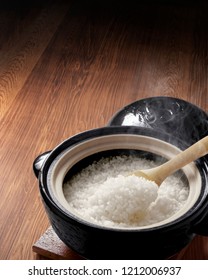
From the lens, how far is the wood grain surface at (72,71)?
1.35 m

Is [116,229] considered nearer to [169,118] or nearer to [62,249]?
[62,249]

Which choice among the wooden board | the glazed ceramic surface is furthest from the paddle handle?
the glazed ceramic surface

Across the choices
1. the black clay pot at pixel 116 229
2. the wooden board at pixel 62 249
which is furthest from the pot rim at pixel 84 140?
the wooden board at pixel 62 249

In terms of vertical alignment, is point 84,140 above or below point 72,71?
above

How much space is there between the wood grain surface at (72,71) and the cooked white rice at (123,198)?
0.58 feet

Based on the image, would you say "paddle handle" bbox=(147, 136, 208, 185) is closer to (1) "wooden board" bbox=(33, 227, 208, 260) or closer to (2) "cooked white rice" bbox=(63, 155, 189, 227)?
(2) "cooked white rice" bbox=(63, 155, 189, 227)

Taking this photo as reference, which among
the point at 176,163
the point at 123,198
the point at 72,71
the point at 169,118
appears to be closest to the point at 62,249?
the point at 123,198

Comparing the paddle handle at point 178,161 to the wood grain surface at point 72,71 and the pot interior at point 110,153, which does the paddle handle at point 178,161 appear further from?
the wood grain surface at point 72,71

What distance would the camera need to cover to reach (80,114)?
1.70 metres

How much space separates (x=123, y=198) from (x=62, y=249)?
21cm

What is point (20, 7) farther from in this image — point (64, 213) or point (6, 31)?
point (64, 213)

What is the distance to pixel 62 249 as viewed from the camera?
111 centimetres

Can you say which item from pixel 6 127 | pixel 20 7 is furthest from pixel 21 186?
pixel 20 7

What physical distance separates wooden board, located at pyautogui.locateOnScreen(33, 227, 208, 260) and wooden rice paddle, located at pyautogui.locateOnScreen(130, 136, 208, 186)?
0.18 meters
